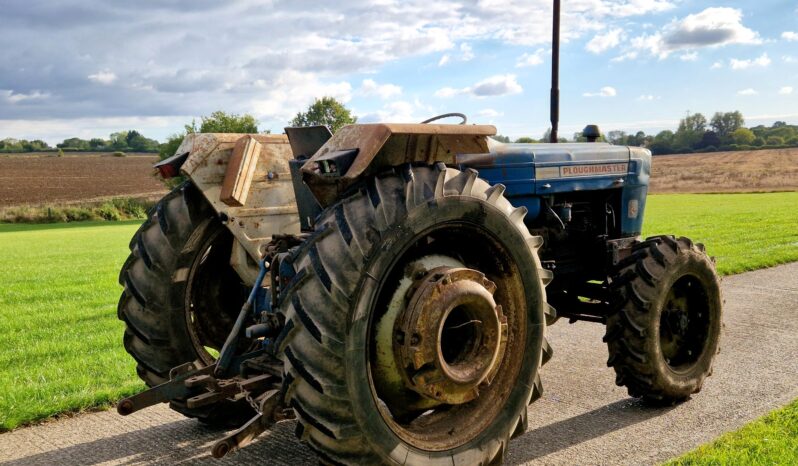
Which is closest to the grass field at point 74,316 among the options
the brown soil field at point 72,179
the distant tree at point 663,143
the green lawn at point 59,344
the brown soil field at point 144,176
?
the green lawn at point 59,344

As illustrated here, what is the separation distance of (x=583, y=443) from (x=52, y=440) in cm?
327

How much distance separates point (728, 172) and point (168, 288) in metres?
54.5

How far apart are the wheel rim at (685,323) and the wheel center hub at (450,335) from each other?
6.66 feet

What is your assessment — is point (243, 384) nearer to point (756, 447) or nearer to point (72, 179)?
point (756, 447)

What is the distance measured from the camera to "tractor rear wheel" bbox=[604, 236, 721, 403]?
15.5 ft

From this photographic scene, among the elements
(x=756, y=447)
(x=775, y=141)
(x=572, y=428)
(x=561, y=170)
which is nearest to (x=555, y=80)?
(x=561, y=170)

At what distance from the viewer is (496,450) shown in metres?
3.49

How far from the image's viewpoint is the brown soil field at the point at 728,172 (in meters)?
45.0

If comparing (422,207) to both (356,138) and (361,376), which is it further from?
(361,376)

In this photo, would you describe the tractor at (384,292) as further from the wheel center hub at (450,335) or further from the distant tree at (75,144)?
the distant tree at (75,144)

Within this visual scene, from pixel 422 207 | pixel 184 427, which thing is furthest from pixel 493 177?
pixel 184 427

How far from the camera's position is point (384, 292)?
11.1ft

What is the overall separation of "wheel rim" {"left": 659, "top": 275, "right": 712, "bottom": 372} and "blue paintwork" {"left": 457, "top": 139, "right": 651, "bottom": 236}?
2.62ft

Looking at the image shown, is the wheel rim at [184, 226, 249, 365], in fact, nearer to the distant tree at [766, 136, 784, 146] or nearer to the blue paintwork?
the blue paintwork
